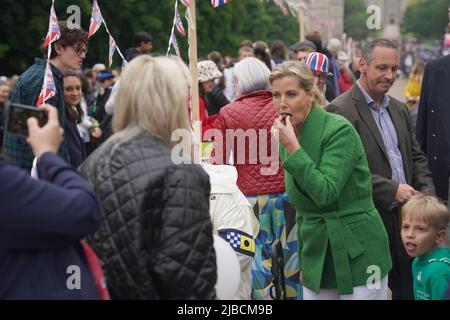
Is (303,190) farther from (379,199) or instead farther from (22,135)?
(22,135)

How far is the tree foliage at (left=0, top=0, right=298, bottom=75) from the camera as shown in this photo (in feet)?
76.2

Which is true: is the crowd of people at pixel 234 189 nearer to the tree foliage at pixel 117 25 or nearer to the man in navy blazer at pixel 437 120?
the man in navy blazer at pixel 437 120

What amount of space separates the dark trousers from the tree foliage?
15106 millimetres

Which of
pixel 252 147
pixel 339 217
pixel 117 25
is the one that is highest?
pixel 117 25

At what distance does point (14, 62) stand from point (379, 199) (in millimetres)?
19741

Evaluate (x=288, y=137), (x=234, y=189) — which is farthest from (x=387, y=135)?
(x=288, y=137)

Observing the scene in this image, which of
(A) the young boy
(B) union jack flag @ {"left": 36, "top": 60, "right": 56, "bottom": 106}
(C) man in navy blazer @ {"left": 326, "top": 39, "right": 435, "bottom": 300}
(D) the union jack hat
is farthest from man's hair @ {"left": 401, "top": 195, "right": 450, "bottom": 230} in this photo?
(D) the union jack hat

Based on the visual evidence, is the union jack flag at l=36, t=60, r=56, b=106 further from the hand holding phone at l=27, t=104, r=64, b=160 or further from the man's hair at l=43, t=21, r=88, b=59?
the hand holding phone at l=27, t=104, r=64, b=160

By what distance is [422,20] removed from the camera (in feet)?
443

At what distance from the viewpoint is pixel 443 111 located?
657 cm

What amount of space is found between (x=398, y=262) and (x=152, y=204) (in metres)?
2.88

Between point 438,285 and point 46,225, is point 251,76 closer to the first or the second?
point 438,285

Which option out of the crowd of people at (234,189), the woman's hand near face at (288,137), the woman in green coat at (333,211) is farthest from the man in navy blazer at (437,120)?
the woman's hand near face at (288,137)
